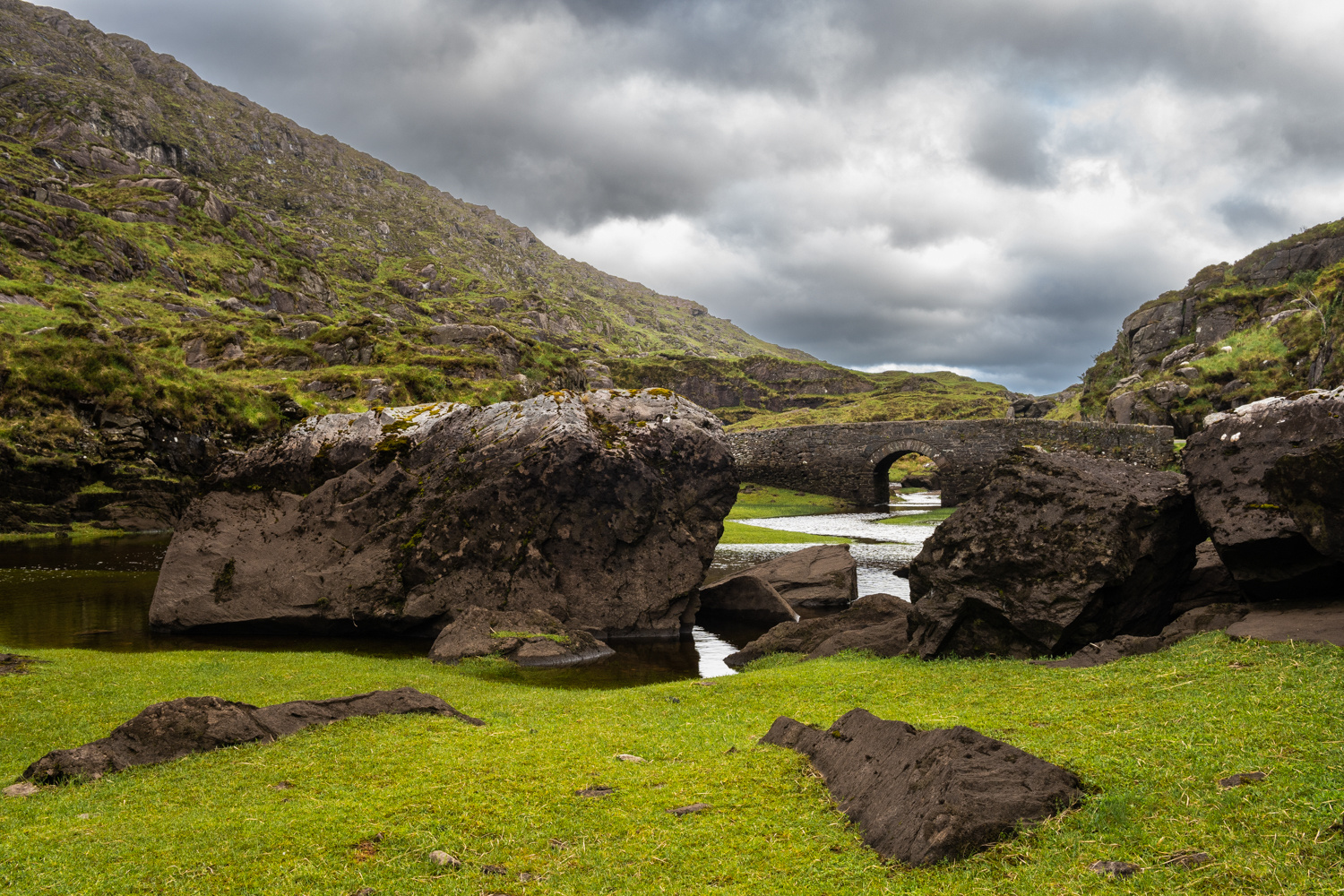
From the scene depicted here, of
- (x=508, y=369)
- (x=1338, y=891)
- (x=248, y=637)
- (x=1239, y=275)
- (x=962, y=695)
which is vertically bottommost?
(x=248, y=637)

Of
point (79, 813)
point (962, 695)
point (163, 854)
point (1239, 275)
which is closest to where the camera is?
point (163, 854)

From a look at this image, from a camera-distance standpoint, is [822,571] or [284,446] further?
[822,571]

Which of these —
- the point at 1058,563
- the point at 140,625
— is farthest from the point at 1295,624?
the point at 140,625

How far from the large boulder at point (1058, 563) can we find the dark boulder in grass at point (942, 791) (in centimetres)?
735

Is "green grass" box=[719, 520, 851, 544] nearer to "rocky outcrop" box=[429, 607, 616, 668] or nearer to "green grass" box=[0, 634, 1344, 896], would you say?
"rocky outcrop" box=[429, 607, 616, 668]

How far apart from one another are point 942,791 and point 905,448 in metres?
57.3

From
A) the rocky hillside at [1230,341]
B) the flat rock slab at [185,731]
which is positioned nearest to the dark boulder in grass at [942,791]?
the flat rock slab at [185,731]

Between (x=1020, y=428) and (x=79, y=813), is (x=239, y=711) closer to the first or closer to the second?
(x=79, y=813)

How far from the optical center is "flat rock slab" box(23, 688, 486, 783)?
25.7ft

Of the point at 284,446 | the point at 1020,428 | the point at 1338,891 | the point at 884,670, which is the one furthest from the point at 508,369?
the point at 1338,891

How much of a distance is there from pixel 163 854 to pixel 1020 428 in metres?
57.8

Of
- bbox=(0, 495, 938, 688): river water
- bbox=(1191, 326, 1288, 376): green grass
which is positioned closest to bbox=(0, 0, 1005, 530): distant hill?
bbox=(0, 495, 938, 688): river water

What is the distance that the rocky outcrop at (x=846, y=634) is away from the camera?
15805 millimetres

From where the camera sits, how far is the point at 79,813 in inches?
266
